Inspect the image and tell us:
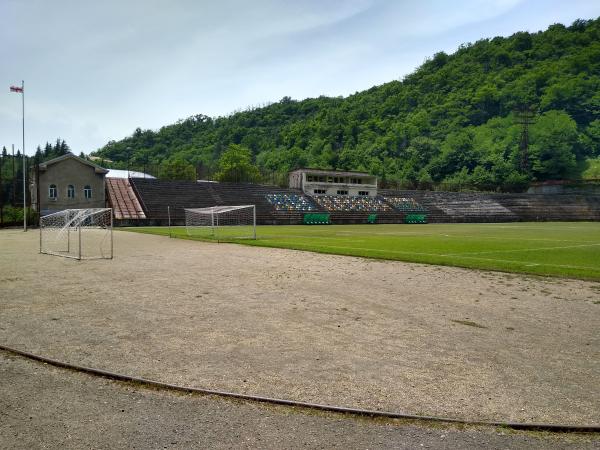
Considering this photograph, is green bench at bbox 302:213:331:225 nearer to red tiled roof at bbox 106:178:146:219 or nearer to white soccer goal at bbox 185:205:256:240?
white soccer goal at bbox 185:205:256:240

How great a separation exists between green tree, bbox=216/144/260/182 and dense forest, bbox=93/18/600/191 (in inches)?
54.7

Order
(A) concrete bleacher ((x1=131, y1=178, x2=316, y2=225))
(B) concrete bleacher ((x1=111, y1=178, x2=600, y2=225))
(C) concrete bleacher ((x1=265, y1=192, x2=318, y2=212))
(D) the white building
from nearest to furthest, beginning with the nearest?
1. (A) concrete bleacher ((x1=131, y1=178, x2=316, y2=225))
2. (B) concrete bleacher ((x1=111, y1=178, x2=600, y2=225))
3. (C) concrete bleacher ((x1=265, y1=192, x2=318, y2=212))
4. (D) the white building

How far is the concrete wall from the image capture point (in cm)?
5606

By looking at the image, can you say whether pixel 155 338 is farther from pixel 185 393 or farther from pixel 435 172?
pixel 435 172

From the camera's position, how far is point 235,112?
153 m

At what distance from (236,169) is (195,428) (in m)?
93.3

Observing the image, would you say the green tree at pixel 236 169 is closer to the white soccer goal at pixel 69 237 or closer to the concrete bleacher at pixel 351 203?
the concrete bleacher at pixel 351 203

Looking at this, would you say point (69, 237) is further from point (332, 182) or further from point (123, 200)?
point (332, 182)

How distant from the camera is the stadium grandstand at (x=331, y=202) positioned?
5681cm

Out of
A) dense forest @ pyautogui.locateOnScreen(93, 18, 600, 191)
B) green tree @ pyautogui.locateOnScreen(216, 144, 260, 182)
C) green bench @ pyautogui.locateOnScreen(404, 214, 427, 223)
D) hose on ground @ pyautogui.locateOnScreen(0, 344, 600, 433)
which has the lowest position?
hose on ground @ pyautogui.locateOnScreen(0, 344, 600, 433)

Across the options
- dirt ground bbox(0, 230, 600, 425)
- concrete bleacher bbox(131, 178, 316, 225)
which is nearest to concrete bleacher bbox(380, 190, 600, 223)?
concrete bleacher bbox(131, 178, 316, 225)

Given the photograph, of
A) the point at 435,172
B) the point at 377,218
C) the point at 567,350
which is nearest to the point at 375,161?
the point at 435,172

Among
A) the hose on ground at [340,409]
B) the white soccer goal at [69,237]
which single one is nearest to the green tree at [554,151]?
the white soccer goal at [69,237]

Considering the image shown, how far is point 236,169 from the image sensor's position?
95250 mm
